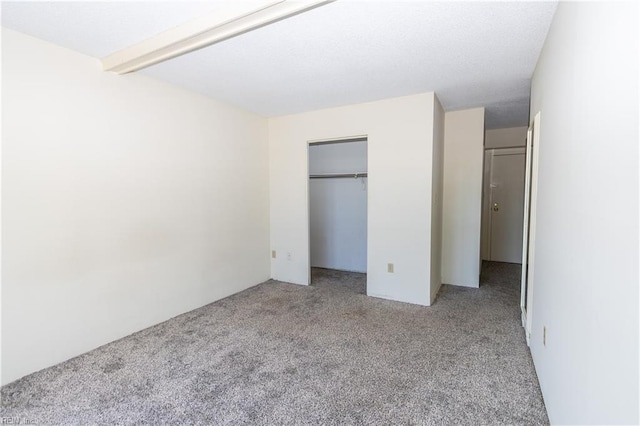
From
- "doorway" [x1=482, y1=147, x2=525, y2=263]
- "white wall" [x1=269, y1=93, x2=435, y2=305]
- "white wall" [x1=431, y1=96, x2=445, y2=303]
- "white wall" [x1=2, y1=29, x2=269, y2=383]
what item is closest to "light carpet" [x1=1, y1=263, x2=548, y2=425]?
"white wall" [x1=2, y1=29, x2=269, y2=383]

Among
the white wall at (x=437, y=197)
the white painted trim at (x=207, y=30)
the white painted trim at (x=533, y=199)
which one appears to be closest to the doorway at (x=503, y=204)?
the white wall at (x=437, y=197)

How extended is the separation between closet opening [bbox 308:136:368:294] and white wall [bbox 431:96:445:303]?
3.74 ft

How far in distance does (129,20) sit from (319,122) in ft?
7.54

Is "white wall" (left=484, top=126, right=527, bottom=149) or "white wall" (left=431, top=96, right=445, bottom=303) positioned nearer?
"white wall" (left=431, top=96, right=445, bottom=303)

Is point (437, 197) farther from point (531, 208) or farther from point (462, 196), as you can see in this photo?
point (531, 208)

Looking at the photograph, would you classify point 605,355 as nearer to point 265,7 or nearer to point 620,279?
point 620,279

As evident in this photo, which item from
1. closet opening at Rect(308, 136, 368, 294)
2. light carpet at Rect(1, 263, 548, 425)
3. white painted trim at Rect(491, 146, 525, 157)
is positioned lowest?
Result: light carpet at Rect(1, 263, 548, 425)

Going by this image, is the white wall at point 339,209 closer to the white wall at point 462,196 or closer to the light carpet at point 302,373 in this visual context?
the white wall at point 462,196

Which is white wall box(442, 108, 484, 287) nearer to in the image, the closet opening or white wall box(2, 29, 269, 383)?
the closet opening

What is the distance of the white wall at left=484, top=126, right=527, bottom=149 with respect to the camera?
190 inches

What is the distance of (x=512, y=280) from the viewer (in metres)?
4.21

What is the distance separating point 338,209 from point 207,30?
3429 millimetres

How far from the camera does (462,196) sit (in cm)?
394

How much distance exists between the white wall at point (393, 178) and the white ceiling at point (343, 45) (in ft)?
0.99
